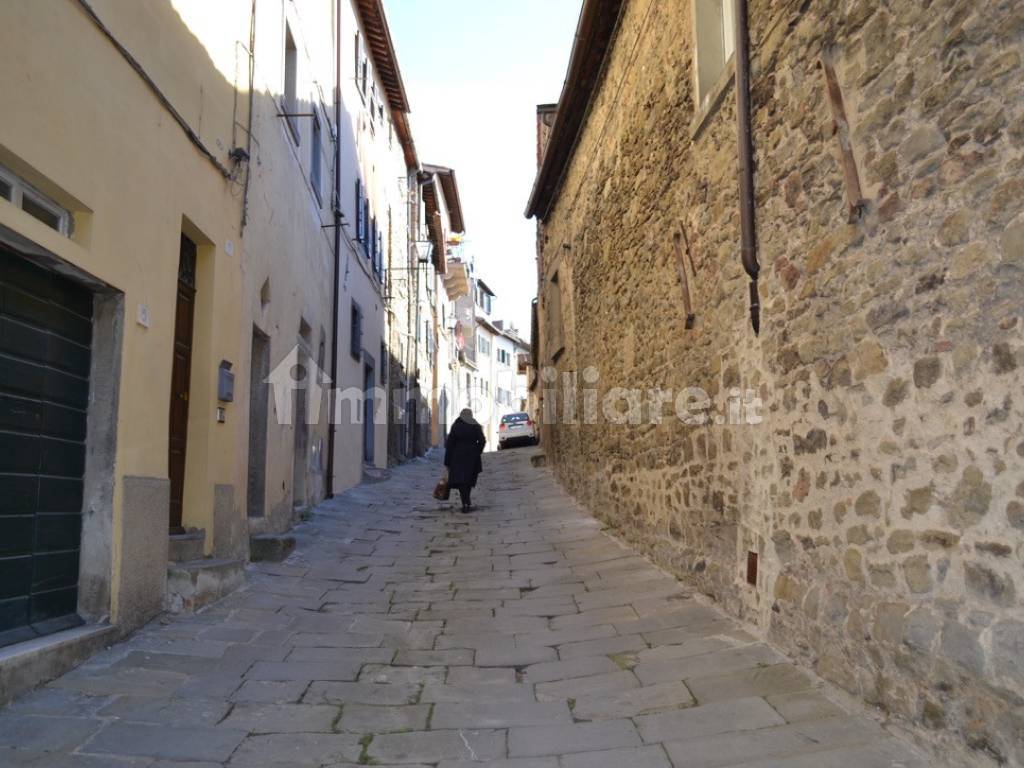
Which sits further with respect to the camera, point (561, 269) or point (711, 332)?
point (561, 269)

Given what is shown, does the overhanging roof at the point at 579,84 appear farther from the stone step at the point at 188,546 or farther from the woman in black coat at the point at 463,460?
the stone step at the point at 188,546

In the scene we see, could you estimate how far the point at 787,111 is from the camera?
4727mm

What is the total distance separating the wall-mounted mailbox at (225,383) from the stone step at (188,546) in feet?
3.33

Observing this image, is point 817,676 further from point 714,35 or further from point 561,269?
point 561,269

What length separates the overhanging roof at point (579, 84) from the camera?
939 centimetres

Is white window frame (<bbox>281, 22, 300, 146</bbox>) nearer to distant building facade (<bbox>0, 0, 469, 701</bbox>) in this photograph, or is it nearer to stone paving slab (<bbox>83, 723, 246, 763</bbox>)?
distant building facade (<bbox>0, 0, 469, 701</bbox>)

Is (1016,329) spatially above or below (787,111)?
below

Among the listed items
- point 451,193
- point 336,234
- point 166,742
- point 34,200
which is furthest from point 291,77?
point 451,193

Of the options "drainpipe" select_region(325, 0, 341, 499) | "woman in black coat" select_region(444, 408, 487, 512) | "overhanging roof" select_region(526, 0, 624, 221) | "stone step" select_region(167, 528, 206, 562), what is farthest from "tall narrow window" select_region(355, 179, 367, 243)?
"stone step" select_region(167, 528, 206, 562)

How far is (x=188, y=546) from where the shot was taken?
6062 millimetres

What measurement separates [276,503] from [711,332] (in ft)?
15.7

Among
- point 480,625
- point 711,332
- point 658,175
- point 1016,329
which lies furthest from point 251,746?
point 658,175

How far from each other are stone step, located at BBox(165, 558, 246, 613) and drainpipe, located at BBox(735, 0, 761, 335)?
3.94 m

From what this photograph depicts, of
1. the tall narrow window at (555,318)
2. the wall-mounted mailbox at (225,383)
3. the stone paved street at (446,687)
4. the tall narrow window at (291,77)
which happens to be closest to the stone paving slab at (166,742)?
the stone paved street at (446,687)
